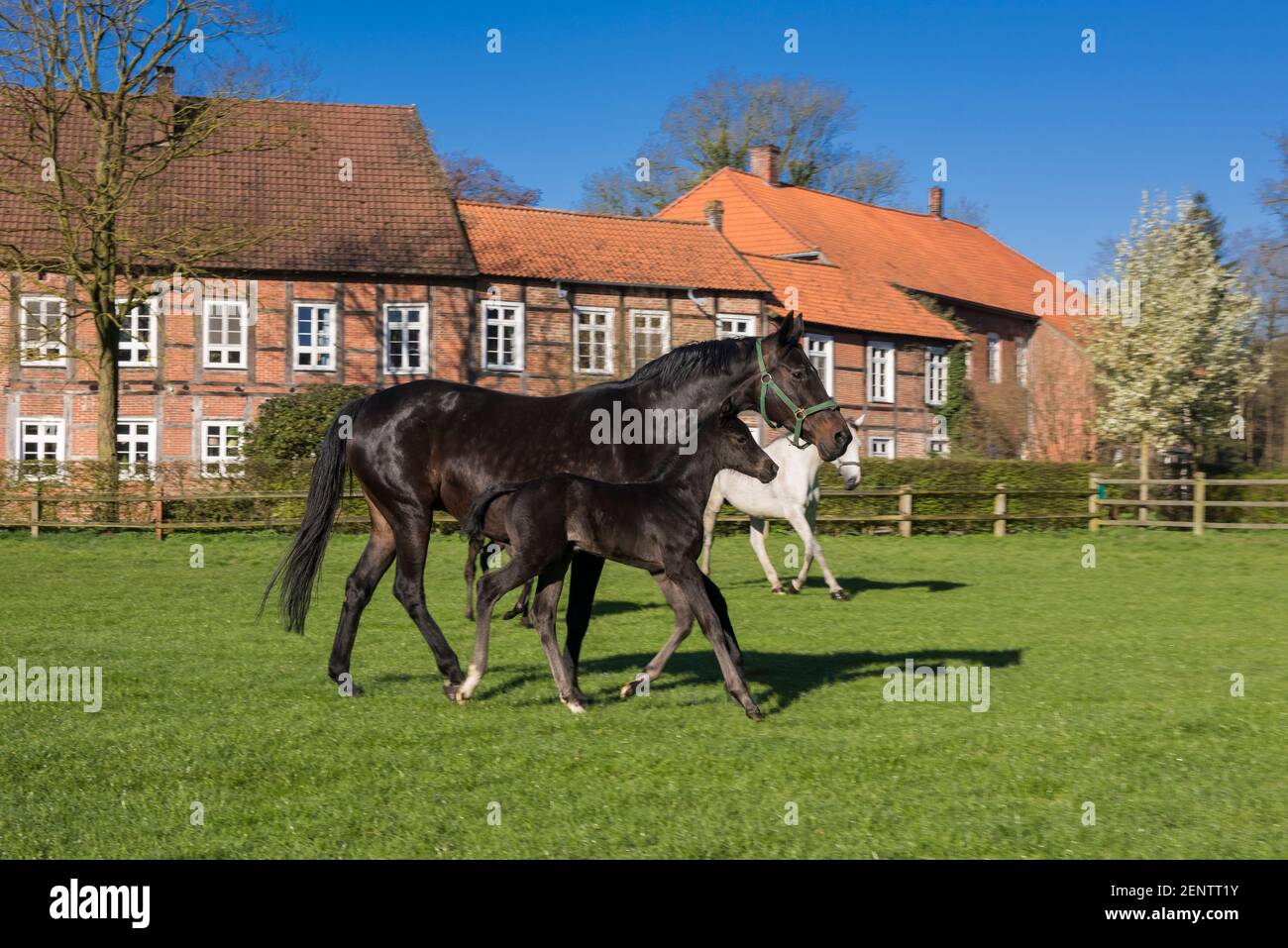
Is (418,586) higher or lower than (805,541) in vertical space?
higher

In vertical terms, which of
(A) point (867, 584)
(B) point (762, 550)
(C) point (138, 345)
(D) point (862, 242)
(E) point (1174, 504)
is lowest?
(A) point (867, 584)

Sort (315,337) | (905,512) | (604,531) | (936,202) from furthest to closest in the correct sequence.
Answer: (936,202) → (315,337) → (905,512) → (604,531)

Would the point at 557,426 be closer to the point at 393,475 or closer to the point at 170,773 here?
the point at 393,475

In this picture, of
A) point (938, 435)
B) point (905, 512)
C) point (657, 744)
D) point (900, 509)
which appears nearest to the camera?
point (657, 744)

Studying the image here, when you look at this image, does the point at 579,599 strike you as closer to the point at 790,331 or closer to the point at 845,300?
the point at 790,331

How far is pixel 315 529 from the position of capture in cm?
894

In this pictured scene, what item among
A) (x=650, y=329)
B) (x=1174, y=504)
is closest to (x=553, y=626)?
(x=1174, y=504)

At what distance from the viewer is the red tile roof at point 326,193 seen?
105 feet

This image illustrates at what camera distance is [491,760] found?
21.7ft

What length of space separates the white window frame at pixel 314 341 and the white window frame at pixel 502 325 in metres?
3.66

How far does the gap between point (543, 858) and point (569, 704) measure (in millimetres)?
2931

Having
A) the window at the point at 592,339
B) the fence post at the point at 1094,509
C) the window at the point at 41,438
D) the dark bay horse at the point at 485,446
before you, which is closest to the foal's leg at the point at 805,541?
the dark bay horse at the point at 485,446

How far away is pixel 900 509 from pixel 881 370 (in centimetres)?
1669
